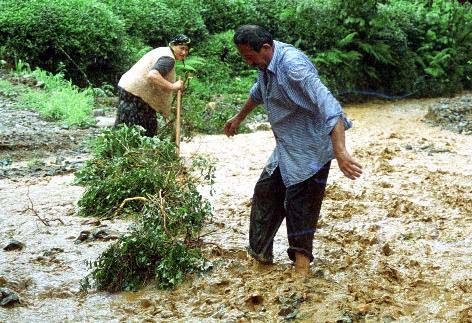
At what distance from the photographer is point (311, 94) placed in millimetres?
4285

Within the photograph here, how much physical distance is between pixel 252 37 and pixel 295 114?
558mm

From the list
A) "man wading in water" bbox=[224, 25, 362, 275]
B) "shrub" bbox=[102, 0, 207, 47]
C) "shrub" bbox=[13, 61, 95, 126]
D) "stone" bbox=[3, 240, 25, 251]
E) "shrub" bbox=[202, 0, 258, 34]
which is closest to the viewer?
"man wading in water" bbox=[224, 25, 362, 275]

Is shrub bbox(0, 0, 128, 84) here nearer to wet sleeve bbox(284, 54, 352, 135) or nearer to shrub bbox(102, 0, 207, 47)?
shrub bbox(102, 0, 207, 47)

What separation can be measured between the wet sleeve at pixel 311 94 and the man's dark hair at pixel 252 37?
0.21 metres

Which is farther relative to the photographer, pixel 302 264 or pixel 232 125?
pixel 232 125

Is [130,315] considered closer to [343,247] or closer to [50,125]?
[343,247]

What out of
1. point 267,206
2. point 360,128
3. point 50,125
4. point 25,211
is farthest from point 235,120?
point 360,128

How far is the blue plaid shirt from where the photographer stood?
4355 millimetres

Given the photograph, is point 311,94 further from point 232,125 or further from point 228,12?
point 228,12

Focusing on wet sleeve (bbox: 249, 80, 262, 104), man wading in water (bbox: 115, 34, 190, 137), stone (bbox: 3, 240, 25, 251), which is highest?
wet sleeve (bbox: 249, 80, 262, 104)

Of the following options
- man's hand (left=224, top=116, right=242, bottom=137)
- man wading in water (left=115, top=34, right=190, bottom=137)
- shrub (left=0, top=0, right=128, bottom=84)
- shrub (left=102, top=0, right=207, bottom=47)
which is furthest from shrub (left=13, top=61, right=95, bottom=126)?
man's hand (left=224, top=116, right=242, bottom=137)

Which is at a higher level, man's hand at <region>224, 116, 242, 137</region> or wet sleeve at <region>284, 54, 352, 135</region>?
wet sleeve at <region>284, 54, 352, 135</region>

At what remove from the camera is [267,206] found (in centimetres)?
486

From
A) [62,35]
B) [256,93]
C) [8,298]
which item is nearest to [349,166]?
[256,93]
